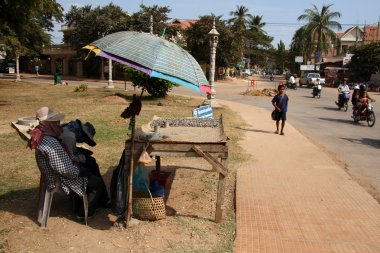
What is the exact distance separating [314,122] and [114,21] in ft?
97.4

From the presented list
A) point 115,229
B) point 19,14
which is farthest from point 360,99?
point 19,14

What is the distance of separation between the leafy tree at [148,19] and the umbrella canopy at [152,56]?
35.1 metres

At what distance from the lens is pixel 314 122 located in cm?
1462

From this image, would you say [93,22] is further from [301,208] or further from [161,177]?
[301,208]

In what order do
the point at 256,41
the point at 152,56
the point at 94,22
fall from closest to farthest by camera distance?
the point at 152,56 < the point at 94,22 < the point at 256,41

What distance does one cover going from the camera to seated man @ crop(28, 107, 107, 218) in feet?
13.3

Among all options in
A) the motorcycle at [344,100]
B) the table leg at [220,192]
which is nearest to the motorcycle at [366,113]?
the motorcycle at [344,100]

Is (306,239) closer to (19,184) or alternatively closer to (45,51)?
(19,184)

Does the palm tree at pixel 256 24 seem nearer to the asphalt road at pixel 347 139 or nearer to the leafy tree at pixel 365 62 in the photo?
the leafy tree at pixel 365 62

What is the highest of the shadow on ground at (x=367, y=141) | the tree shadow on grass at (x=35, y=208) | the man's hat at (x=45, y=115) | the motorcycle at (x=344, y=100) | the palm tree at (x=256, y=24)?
the palm tree at (x=256, y=24)

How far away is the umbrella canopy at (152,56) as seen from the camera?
3.67 m

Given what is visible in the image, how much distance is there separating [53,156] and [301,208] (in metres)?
3.20

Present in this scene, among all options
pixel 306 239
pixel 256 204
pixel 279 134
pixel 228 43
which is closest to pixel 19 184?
pixel 256 204

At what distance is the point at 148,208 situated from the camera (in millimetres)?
4516
